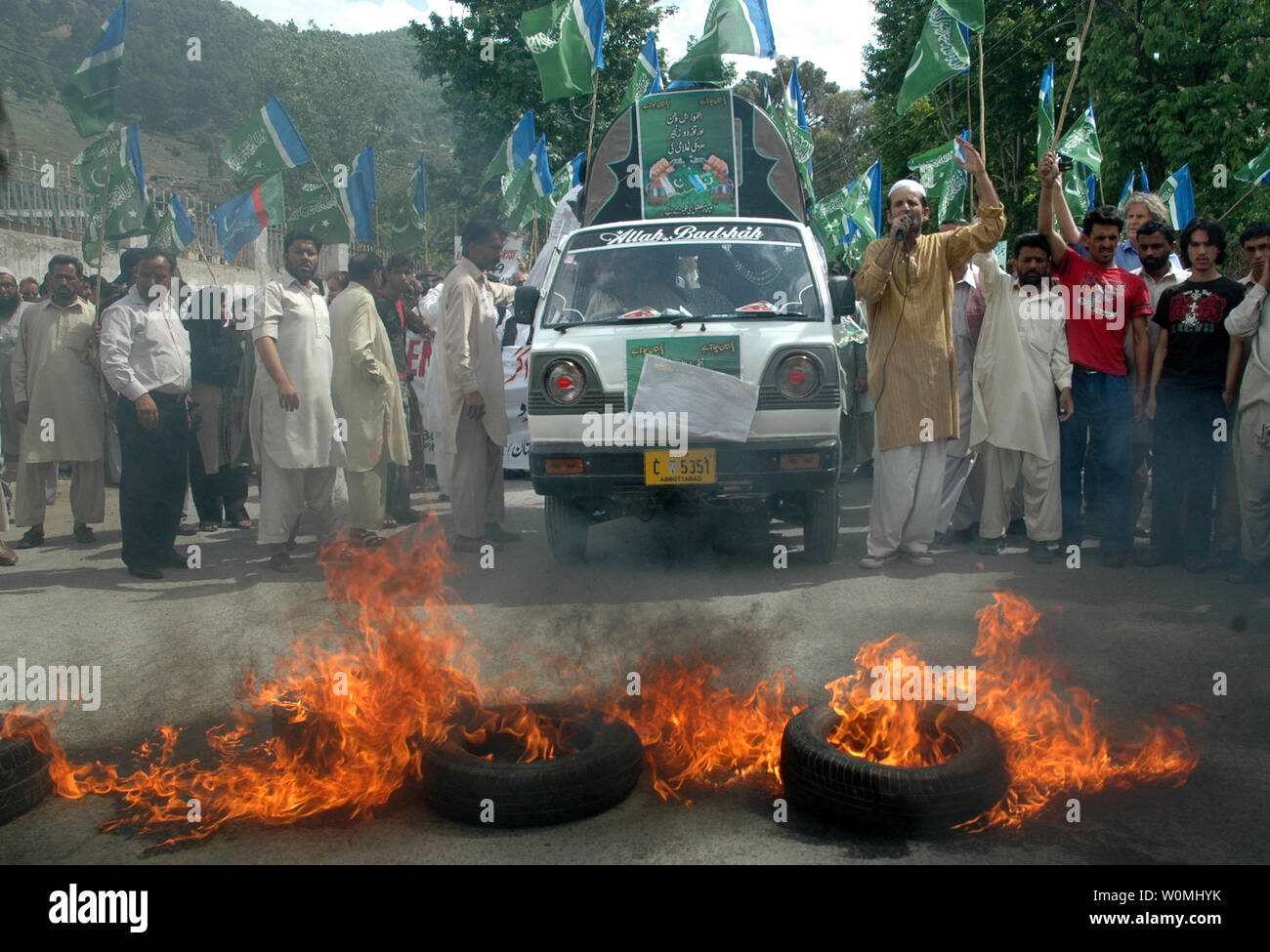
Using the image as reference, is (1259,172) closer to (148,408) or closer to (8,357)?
(148,408)

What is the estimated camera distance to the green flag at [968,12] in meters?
7.46

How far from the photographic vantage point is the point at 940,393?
6297mm

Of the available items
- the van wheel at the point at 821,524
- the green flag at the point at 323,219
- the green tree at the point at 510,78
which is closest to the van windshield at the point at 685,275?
the van wheel at the point at 821,524

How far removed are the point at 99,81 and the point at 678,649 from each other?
6853 millimetres

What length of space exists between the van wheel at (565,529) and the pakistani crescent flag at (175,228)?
933cm

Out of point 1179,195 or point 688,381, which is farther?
point 1179,195

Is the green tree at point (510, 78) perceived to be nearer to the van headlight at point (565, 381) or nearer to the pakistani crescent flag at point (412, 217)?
the pakistani crescent flag at point (412, 217)

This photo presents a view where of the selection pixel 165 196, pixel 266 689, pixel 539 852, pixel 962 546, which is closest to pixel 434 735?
pixel 539 852

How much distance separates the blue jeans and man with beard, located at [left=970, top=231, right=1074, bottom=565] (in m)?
0.08

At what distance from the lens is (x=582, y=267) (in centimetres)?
689

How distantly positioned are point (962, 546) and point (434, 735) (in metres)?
4.69

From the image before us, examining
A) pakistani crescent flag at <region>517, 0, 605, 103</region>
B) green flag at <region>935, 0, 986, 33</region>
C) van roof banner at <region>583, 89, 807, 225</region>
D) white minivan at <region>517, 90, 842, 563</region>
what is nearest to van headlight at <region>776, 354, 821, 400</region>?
white minivan at <region>517, 90, 842, 563</region>

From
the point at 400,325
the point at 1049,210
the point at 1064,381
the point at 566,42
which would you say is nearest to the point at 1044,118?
the point at 1049,210

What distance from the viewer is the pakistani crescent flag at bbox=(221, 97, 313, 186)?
955 centimetres
